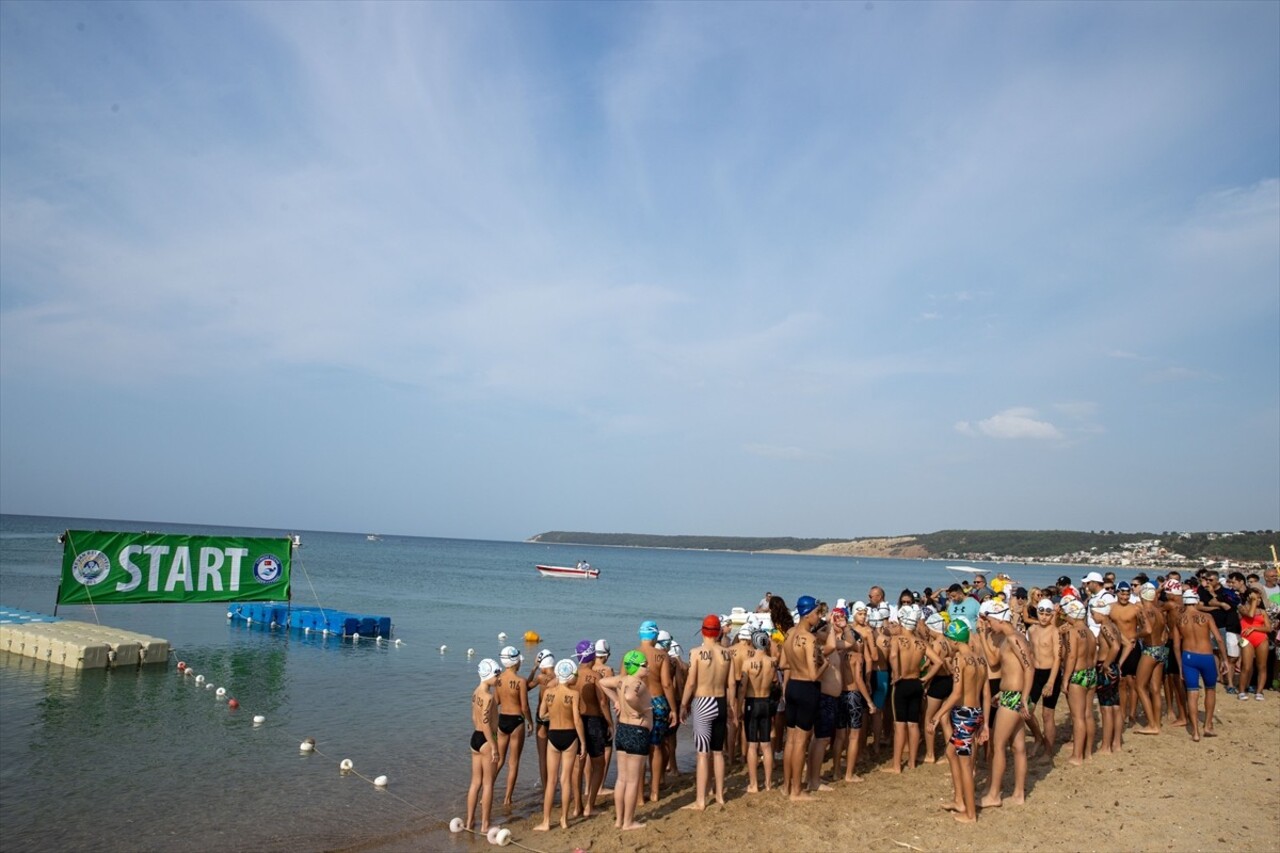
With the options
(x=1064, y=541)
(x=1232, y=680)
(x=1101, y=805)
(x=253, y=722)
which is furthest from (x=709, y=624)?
(x=1064, y=541)

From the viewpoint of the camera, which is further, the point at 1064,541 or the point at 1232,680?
the point at 1064,541

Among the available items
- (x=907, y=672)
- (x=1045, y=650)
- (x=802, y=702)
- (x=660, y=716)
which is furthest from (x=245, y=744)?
(x=1045, y=650)

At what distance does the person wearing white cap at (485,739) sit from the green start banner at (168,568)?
14.1m

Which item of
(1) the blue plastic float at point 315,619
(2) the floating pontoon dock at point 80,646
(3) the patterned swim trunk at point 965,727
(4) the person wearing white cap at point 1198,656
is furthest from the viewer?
(1) the blue plastic float at point 315,619

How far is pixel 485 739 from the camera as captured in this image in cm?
791

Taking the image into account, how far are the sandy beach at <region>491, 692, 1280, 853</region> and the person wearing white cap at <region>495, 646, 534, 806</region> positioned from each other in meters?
0.86

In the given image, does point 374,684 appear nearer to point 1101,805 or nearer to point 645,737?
point 645,737

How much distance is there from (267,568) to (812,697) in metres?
19.0

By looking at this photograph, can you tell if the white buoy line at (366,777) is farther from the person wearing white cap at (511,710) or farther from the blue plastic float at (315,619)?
the blue plastic float at (315,619)

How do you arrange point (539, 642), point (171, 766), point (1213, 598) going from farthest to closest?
point (539, 642)
point (1213, 598)
point (171, 766)

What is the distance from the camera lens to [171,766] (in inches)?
427

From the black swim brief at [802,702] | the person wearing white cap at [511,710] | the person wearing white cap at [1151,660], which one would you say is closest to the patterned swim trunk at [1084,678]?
the person wearing white cap at [1151,660]

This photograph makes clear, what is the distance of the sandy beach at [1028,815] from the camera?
688cm

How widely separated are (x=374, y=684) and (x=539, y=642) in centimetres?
940
